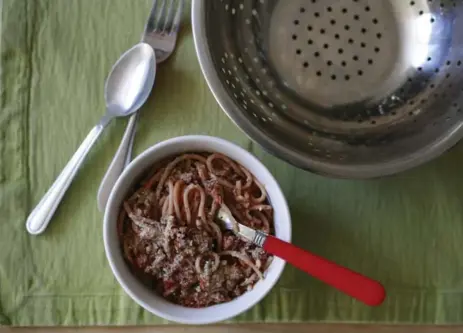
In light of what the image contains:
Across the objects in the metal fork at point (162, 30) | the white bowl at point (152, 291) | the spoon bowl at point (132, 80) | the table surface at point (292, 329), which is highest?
the metal fork at point (162, 30)

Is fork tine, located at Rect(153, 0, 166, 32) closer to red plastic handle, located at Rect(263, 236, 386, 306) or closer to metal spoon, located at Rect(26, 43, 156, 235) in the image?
metal spoon, located at Rect(26, 43, 156, 235)

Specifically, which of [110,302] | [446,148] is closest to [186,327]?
[110,302]

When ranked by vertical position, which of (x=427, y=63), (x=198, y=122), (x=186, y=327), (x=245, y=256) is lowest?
(x=186, y=327)

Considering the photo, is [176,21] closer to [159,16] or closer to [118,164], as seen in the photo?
[159,16]

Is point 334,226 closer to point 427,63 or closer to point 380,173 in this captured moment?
point 380,173

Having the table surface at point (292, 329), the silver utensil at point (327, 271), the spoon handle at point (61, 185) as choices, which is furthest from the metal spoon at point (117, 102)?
the silver utensil at point (327, 271)

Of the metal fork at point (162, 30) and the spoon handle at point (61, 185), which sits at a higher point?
the metal fork at point (162, 30)

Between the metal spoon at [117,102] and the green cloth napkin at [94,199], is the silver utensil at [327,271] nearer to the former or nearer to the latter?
the green cloth napkin at [94,199]
